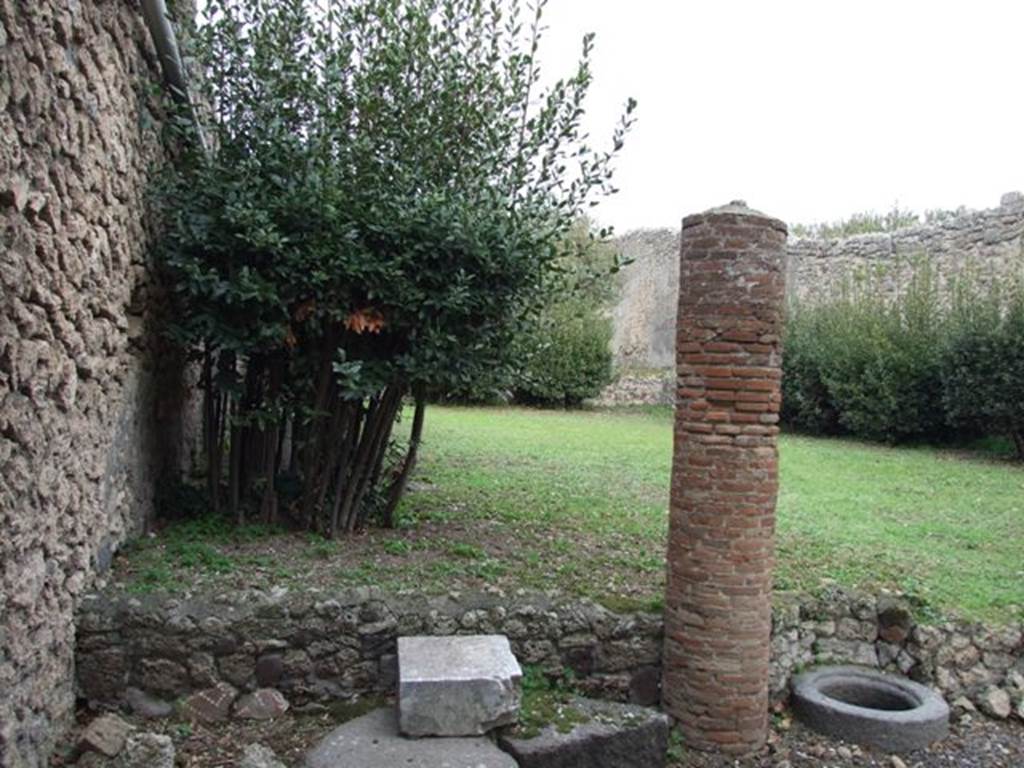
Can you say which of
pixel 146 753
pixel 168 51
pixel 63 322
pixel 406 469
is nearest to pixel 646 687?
pixel 406 469

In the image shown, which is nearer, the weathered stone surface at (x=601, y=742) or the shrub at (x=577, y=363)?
the weathered stone surface at (x=601, y=742)

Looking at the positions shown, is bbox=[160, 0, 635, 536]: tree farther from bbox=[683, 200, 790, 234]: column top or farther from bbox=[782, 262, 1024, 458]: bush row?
bbox=[782, 262, 1024, 458]: bush row

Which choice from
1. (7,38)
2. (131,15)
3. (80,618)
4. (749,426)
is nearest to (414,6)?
(131,15)

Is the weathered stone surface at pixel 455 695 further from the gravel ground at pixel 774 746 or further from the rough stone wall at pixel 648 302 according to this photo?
the rough stone wall at pixel 648 302

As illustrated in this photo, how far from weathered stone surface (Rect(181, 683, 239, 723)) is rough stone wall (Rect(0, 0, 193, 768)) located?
19.5 inches

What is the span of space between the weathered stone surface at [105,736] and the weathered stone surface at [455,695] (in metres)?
1.13

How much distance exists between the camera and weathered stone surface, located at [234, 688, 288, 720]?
392 cm

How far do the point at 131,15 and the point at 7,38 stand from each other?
1673 millimetres

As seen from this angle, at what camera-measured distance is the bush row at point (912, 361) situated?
1148cm

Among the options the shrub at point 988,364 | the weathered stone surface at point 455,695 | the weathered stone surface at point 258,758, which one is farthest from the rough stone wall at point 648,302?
the weathered stone surface at point 258,758

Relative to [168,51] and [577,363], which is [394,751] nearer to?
[168,51]

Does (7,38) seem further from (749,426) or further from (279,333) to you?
(749,426)

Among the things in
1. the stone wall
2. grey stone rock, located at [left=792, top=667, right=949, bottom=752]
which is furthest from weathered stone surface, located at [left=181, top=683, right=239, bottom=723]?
the stone wall

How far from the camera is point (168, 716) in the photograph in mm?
3850
